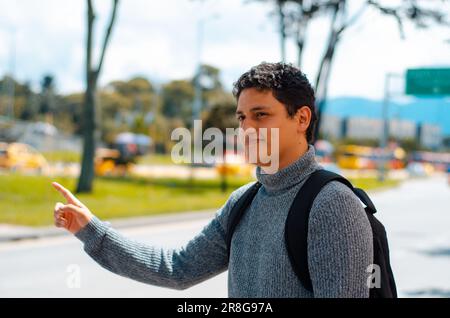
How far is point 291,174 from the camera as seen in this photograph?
1854 mm

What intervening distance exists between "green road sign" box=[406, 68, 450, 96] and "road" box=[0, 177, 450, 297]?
230 centimetres

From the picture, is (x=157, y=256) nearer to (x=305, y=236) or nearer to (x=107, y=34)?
(x=305, y=236)

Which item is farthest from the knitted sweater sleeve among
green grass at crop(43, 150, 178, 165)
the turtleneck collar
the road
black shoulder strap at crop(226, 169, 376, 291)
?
green grass at crop(43, 150, 178, 165)

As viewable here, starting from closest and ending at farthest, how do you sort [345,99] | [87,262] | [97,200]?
[87,262] → [97,200] → [345,99]

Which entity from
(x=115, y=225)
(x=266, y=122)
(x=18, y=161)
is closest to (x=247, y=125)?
(x=266, y=122)

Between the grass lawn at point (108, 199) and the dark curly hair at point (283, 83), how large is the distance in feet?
36.6

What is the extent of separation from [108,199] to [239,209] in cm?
1614

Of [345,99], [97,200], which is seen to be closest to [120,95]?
[345,99]

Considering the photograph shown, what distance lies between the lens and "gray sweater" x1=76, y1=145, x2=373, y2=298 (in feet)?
5.42

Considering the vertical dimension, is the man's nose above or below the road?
above

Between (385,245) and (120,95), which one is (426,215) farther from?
(120,95)

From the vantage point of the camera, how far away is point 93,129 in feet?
61.1

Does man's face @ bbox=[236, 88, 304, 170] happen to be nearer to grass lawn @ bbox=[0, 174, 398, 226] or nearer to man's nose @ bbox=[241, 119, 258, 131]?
man's nose @ bbox=[241, 119, 258, 131]
